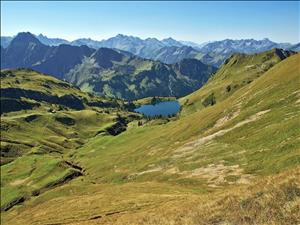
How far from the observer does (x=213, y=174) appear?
3546 inches

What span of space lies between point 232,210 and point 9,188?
605 feet

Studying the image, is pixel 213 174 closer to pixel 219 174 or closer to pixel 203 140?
pixel 219 174

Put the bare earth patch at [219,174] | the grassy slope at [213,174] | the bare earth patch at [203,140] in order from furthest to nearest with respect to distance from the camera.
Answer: the bare earth patch at [203,140], the bare earth patch at [219,174], the grassy slope at [213,174]

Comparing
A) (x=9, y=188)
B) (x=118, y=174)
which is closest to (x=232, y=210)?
(x=118, y=174)

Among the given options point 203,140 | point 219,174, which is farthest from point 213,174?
point 203,140

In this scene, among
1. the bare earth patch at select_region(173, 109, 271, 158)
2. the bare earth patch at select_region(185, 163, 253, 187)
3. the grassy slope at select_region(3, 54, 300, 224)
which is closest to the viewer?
the grassy slope at select_region(3, 54, 300, 224)

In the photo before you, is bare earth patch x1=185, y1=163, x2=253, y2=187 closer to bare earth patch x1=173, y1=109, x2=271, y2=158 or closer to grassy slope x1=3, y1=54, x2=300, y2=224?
grassy slope x1=3, y1=54, x2=300, y2=224

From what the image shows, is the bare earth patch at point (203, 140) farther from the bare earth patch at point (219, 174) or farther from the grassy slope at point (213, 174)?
the bare earth patch at point (219, 174)

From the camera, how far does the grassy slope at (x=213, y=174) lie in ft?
106

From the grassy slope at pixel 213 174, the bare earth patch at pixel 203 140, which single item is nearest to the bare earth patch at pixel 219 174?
the grassy slope at pixel 213 174

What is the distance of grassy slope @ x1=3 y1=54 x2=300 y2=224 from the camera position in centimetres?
3234

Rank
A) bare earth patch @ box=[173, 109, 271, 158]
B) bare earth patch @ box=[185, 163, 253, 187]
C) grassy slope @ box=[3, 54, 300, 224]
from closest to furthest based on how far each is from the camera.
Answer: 1. grassy slope @ box=[3, 54, 300, 224]
2. bare earth patch @ box=[185, 163, 253, 187]
3. bare earth patch @ box=[173, 109, 271, 158]

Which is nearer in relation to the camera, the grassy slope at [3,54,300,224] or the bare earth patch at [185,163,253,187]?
the grassy slope at [3,54,300,224]

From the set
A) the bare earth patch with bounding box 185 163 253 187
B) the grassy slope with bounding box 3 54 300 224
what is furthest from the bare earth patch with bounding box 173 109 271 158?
the bare earth patch with bounding box 185 163 253 187
